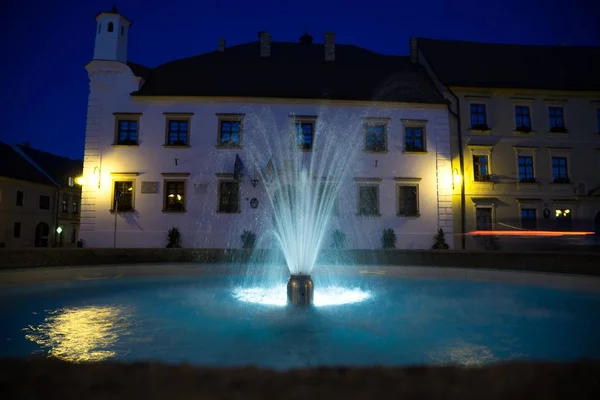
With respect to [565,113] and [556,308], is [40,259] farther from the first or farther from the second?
[565,113]

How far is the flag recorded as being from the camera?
2111 cm

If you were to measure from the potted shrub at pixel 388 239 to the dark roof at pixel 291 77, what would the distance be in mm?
8548

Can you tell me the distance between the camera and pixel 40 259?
13.6m

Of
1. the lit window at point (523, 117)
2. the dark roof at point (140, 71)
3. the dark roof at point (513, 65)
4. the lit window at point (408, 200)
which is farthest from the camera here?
the dark roof at point (513, 65)

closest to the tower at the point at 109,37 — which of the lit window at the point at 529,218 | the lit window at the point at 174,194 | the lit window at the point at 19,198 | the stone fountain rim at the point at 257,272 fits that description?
the lit window at the point at 174,194

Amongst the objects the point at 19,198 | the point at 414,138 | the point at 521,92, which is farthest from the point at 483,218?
the point at 19,198

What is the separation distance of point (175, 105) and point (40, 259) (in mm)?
12304

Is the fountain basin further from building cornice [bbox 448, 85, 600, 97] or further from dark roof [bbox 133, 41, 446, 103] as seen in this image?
building cornice [bbox 448, 85, 600, 97]

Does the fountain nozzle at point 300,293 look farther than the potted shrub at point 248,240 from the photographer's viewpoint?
No

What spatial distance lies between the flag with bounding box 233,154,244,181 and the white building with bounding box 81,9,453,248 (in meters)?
0.39

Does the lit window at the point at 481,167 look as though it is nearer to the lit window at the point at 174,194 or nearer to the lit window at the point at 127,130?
the lit window at the point at 174,194

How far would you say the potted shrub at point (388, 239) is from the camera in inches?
856

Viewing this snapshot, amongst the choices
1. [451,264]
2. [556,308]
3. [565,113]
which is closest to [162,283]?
[556,308]

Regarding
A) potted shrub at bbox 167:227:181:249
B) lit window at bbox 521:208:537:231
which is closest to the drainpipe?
lit window at bbox 521:208:537:231
